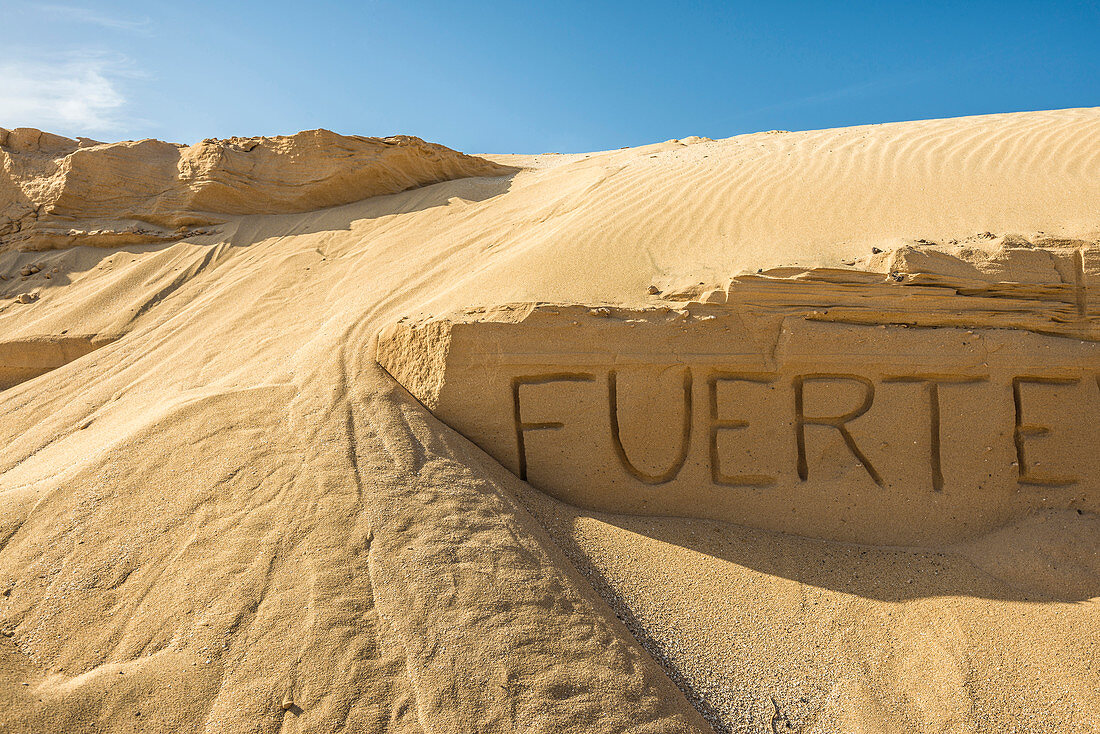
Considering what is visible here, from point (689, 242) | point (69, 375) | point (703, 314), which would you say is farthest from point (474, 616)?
point (69, 375)

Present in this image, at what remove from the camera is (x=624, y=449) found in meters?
3.64

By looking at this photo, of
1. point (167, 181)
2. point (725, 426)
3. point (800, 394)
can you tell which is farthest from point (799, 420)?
point (167, 181)

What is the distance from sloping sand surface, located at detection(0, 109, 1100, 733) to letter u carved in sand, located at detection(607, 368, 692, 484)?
24 cm

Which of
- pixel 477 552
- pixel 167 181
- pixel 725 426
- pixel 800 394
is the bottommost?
pixel 477 552

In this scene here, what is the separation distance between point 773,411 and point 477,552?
192 centimetres

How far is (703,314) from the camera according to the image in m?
3.71

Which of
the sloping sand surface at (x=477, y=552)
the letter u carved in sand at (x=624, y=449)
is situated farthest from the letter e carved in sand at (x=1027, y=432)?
the letter u carved in sand at (x=624, y=449)

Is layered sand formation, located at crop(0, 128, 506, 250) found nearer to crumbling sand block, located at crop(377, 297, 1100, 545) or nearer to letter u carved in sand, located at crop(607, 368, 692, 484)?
crumbling sand block, located at crop(377, 297, 1100, 545)

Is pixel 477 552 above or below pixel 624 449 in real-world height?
below

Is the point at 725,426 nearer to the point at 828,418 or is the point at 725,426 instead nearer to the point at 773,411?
the point at 773,411

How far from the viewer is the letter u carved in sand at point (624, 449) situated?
3.61 metres

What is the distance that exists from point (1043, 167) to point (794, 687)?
16.4 ft

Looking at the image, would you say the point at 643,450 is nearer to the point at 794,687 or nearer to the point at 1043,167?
the point at 794,687

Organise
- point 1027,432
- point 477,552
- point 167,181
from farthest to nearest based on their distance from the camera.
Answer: point 167,181 → point 1027,432 → point 477,552
